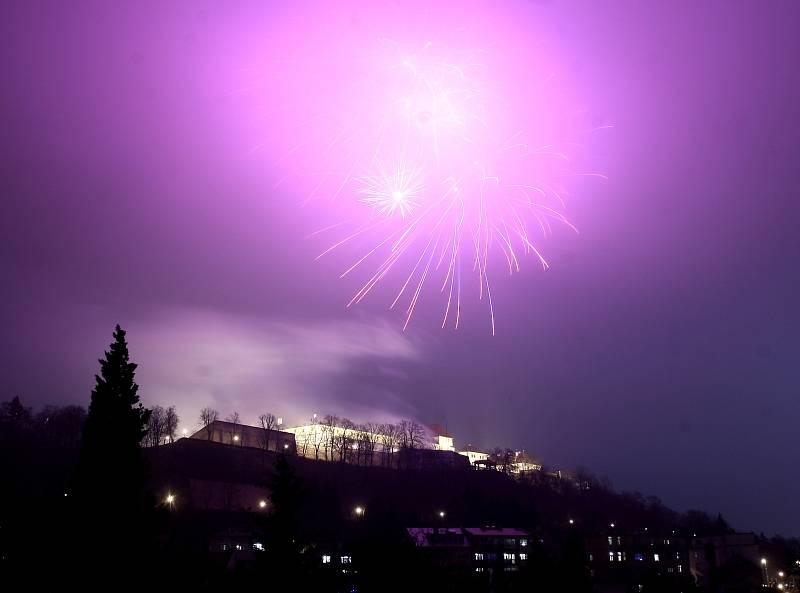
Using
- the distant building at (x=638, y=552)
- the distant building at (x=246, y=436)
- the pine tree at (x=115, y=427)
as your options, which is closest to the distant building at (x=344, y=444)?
the distant building at (x=246, y=436)

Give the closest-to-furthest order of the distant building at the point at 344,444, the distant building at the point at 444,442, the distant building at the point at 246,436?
the distant building at the point at 246,436 → the distant building at the point at 344,444 → the distant building at the point at 444,442

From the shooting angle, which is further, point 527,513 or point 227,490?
point 527,513

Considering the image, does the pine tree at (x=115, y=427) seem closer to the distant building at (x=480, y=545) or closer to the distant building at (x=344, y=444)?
the distant building at (x=480, y=545)

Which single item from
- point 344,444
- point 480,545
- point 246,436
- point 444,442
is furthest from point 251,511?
point 444,442

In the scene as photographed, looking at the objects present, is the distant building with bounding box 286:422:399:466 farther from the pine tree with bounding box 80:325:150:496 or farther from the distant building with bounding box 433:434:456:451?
the pine tree with bounding box 80:325:150:496

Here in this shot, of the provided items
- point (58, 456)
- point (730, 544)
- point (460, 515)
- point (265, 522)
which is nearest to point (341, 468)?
point (460, 515)

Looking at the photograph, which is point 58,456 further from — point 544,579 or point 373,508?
point 544,579

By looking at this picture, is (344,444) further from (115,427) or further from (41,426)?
(115,427)

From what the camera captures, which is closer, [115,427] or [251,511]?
[115,427]
